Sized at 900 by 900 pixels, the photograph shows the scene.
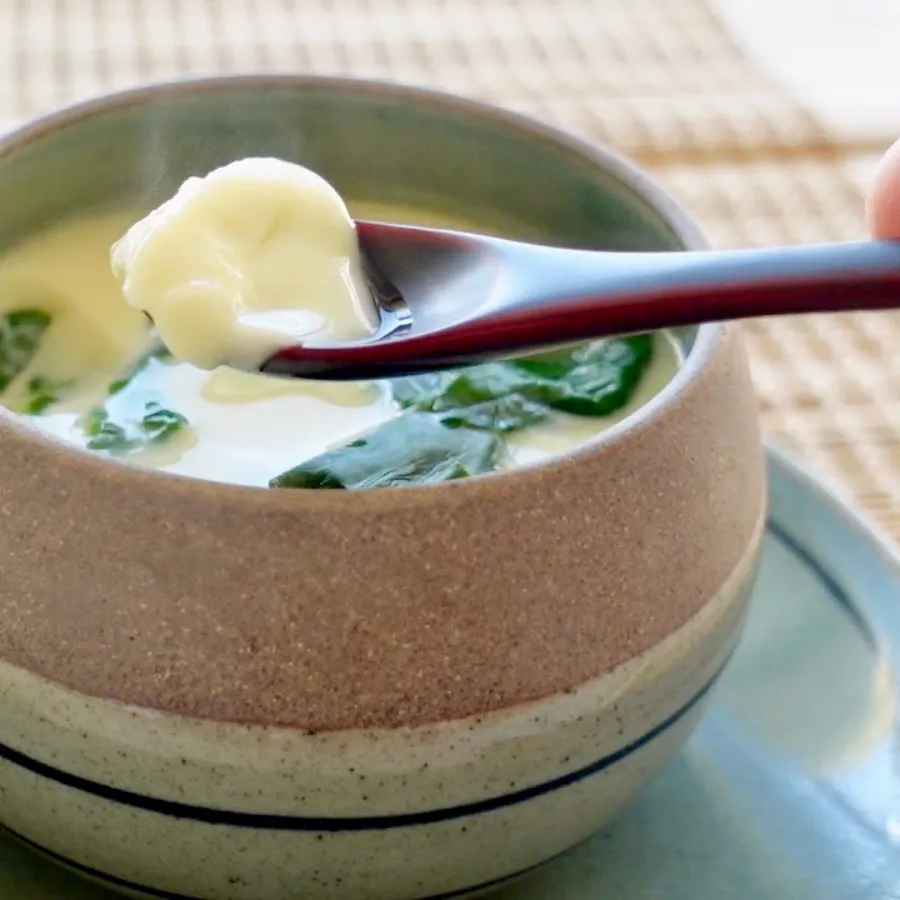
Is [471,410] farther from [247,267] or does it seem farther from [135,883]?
[135,883]

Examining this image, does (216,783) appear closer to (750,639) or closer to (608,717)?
(608,717)

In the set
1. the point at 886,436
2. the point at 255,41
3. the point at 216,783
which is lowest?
the point at 886,436

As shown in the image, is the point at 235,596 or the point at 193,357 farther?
the point at 193,357

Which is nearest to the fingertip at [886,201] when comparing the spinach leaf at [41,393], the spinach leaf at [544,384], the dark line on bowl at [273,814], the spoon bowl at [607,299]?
the spoon bowl at [607,299]

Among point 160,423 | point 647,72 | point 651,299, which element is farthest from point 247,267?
point 647,72

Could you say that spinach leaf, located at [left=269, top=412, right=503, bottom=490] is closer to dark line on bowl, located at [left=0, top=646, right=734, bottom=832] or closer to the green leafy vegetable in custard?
the green leafy vegetable in custard

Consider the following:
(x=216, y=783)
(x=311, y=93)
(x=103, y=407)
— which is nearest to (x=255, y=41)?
(x=311, y=93)

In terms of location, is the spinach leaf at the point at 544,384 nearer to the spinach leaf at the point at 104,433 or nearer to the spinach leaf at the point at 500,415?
the spinach leaf at the point at 500,415
